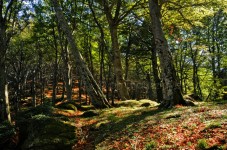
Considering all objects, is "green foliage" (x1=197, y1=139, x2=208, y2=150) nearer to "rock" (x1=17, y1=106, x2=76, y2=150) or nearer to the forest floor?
the forest floor

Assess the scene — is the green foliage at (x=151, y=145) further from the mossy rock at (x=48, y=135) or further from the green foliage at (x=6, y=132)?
the green foliage at (x=6, y=132)

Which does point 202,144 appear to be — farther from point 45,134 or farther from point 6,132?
point 6,132

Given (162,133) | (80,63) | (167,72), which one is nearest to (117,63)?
(80,63)

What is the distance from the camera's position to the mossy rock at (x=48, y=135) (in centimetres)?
951

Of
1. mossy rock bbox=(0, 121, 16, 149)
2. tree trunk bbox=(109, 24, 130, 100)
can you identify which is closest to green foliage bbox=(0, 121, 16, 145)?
mossy rock bbox=(0, 121, 16, 149)

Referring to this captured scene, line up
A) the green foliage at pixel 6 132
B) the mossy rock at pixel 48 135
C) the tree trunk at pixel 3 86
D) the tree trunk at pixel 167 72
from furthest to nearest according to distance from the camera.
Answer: the tree trunk at pixel 3 86 → the tree trunk at pixel 167 72 → the green foliage at pixel 6 132 → the mossy rock at pixel 48 135

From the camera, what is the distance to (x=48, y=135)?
10078 millimetres

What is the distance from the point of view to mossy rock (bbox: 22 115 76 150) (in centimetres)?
951

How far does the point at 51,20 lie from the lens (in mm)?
26188

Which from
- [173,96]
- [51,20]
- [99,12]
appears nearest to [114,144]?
[173,96]

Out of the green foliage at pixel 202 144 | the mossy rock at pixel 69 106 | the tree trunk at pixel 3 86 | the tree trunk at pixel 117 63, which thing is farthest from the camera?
the tree trunk at pixel 117 63

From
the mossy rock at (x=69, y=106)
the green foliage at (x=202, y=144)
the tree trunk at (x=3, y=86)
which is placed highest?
the tree trunk at (x=3, y=86)

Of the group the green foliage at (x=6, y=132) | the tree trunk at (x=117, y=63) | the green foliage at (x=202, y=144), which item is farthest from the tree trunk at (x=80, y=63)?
the green foliage at (x=202, y=144)

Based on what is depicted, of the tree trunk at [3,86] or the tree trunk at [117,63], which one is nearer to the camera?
the tree trunk at [3,86]
